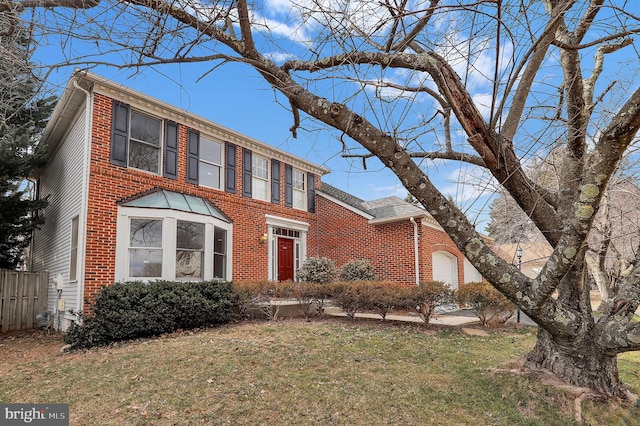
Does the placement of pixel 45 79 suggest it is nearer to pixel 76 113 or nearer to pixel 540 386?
pixel 540 386

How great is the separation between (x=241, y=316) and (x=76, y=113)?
6.85 m

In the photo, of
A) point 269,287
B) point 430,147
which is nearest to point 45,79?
point 430,147

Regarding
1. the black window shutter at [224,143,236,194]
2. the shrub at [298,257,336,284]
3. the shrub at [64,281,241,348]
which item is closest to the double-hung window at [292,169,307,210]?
the shrub at [298,257,336,284]

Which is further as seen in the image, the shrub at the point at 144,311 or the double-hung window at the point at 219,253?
the double-hung window at the point at 219,253

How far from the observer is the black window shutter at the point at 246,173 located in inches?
502

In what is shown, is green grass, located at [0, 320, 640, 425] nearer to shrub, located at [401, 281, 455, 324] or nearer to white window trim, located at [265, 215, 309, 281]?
shrub, located at [401, 281, 455, 324]

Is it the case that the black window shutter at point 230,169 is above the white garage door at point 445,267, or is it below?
above

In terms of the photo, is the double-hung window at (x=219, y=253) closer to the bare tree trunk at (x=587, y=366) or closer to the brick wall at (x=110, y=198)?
the brick wall at (x=110, y=198)

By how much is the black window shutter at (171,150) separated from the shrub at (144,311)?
3.27 meters

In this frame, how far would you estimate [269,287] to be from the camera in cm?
1022

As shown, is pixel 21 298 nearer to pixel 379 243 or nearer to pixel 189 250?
pixel 189 250

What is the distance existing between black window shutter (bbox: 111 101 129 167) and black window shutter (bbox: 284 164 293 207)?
6.00 meters

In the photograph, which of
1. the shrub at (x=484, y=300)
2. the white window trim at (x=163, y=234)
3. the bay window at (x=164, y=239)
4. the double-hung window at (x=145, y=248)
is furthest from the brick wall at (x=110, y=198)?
the shrub at (x=484, y=300)

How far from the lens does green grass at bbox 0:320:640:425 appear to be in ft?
12.7
